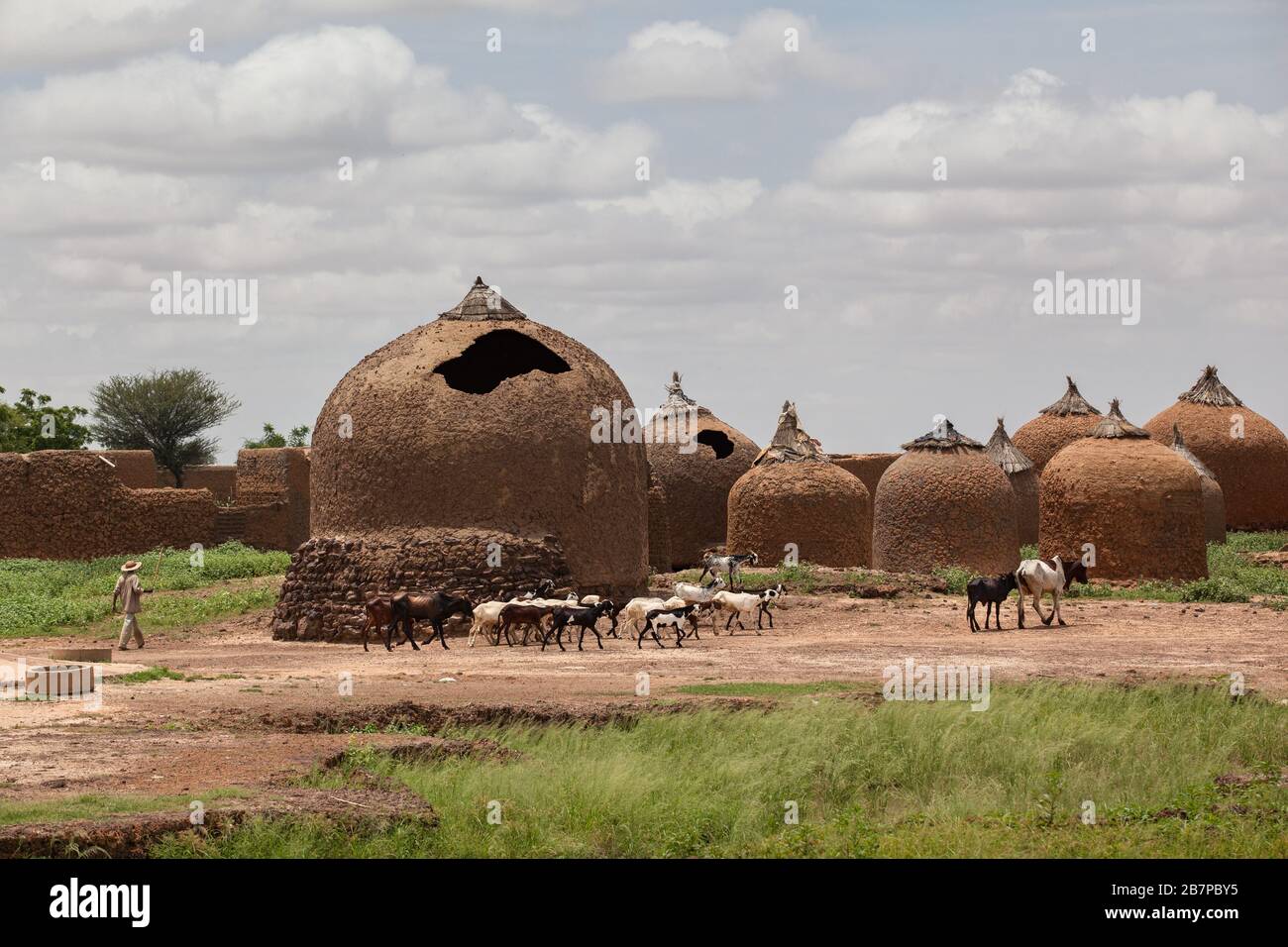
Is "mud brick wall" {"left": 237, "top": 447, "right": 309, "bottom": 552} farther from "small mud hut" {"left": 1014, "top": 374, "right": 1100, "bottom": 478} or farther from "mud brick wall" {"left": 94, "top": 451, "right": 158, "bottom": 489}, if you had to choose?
"small mud hut" {"left": 1014, "top": 374, "right": 1100, "bottom": 478}

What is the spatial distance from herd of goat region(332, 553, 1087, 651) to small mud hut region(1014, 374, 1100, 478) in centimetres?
1673

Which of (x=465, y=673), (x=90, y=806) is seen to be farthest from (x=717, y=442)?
(x=90, y=806)

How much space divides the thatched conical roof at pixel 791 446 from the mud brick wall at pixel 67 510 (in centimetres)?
1126

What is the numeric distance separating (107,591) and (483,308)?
279 inches

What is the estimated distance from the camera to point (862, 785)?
1115cm

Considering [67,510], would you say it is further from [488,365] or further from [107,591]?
[488,365]

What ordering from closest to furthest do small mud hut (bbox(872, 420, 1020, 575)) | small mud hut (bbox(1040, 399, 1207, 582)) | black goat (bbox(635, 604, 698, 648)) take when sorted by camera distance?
black goat (bbox(635, 604, 698, 648)), small mud hut (bbox(1040, 399, 1207, 582)), small mud hut (bbox(872, 420, 1020, 575))

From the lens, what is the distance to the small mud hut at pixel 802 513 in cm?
2742

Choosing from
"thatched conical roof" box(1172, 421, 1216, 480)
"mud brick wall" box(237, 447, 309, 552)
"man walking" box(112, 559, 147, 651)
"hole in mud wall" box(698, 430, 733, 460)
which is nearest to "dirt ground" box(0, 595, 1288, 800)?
"man walking" box(112, 559, 147, 651)

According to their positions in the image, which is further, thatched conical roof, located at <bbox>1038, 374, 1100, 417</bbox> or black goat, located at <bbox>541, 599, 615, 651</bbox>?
thatched conical roof, located at <bbox>1038, 374, 1100, 417</bbox>

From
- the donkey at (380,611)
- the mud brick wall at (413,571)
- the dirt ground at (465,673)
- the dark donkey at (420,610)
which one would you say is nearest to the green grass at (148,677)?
the dirt ground at (465,673)

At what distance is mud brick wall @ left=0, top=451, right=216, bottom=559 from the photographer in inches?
1169

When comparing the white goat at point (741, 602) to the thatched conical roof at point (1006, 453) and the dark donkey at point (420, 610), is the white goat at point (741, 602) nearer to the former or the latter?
the dark donkey at point (420, 610)
